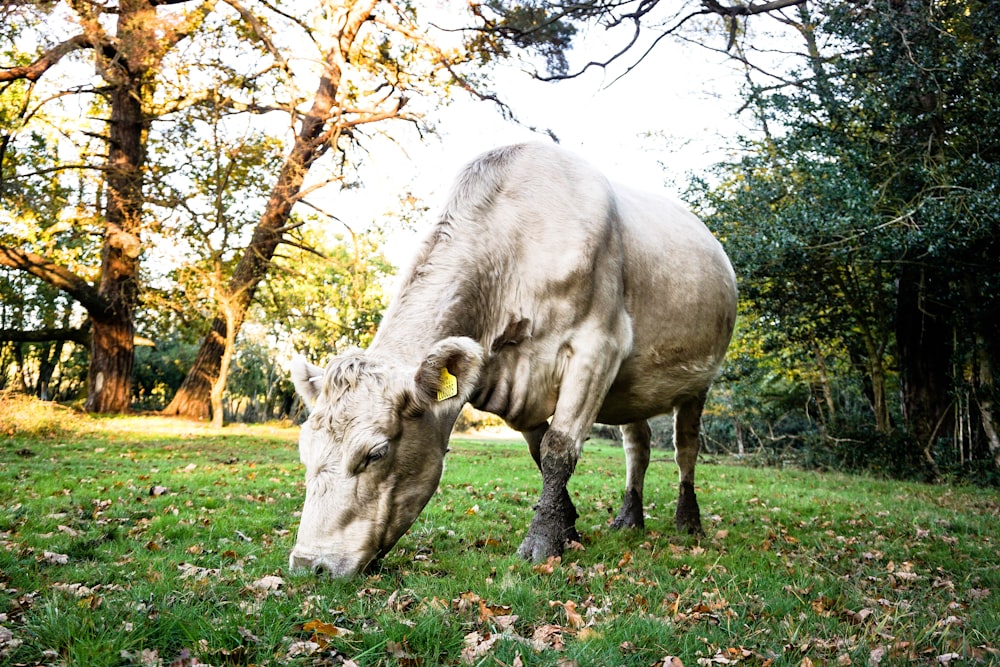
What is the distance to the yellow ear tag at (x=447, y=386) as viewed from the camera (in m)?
4.27

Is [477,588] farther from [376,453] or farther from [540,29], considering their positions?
[540,29]

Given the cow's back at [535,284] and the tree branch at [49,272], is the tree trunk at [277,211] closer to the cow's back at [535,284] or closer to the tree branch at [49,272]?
the tree branch at [49,272]

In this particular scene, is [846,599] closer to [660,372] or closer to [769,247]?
[660,372]

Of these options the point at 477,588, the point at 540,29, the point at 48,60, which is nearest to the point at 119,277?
the point at 48,60

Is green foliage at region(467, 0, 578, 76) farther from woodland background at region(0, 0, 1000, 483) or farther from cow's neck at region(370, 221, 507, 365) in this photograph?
cow's neck at region(370, 221, 507, 365)

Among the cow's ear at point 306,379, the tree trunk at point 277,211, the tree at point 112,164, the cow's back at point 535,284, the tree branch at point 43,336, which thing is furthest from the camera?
the tree branch at point 43,336

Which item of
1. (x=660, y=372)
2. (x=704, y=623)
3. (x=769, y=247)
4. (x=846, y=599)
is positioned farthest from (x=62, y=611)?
(x=769, y=247)

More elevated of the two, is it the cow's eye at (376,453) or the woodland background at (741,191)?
the woodland background at (741,191)

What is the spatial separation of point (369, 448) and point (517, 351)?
1404 millimetres

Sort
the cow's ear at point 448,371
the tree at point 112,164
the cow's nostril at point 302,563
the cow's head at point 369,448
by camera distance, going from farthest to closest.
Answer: the tree at point 112,164, the cow's ear at point 448,371, the cow's head at point 369,448, the cow's nostril at point 302,563

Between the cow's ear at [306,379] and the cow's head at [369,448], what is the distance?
44 cm

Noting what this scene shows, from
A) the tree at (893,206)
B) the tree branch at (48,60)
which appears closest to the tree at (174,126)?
the tree branch at (48,60)

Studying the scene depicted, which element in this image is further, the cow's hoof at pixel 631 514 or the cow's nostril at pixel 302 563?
the cow's hoof at pixel 631 514

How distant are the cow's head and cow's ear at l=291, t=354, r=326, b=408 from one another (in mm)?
440
